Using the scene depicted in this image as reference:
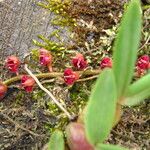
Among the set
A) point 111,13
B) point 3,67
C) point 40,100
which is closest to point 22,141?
point 40,100

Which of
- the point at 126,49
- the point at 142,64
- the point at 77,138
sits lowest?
the point at 77,138

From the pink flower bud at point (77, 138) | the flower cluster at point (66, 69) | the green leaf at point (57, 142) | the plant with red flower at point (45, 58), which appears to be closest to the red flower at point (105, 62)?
the flower cluster at point (66, 69)

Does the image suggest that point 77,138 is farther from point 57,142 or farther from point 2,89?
point 2,89

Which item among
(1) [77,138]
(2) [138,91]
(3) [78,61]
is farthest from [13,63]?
(2) [138,91]

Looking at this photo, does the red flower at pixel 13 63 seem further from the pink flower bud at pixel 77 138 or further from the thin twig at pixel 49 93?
the pink flower bud at pixel 77 138

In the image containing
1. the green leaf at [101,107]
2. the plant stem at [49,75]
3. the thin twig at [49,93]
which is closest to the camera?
the green leaf at [101,107]

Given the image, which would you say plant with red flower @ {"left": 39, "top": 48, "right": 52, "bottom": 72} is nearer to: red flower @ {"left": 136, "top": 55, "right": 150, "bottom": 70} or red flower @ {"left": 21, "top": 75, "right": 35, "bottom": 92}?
red flower @ {"left": 21, "top": 75, "right": 35, "bottom": 92}

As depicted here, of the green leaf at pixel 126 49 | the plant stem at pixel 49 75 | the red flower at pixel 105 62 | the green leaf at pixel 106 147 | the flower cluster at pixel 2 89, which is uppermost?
the green leaf at pixel 126 49
